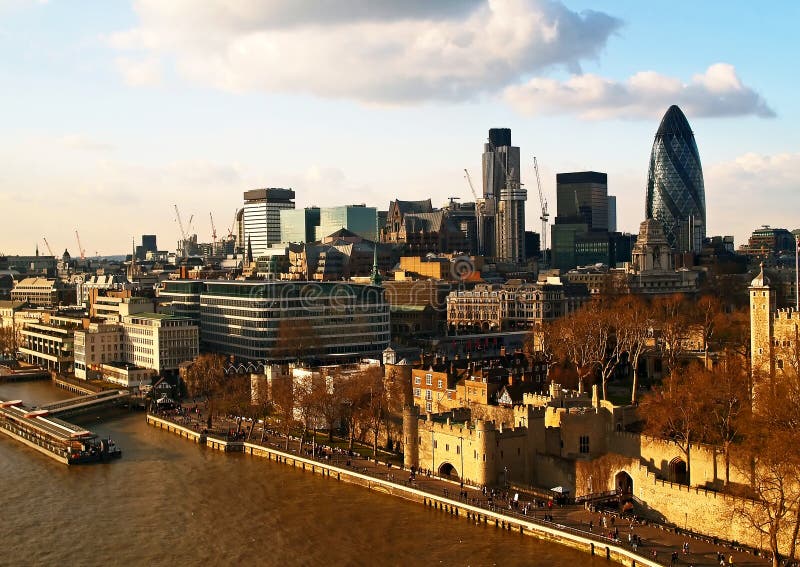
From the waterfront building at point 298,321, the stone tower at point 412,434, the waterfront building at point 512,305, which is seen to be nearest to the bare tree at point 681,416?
the stone tower at point 412,434

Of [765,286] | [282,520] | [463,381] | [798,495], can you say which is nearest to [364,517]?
[282,520]

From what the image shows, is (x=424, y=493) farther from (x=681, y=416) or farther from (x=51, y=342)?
(x=51, y=342)

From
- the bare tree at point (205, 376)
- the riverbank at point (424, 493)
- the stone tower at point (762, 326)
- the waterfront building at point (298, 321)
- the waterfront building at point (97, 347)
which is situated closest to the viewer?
the riverbank at point (424, 493)

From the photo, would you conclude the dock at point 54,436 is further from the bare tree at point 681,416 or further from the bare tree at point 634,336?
the bare tree at point 634,336

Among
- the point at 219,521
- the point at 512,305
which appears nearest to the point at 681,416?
the point at 219,521

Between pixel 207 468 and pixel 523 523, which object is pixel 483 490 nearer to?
pixel 523 523

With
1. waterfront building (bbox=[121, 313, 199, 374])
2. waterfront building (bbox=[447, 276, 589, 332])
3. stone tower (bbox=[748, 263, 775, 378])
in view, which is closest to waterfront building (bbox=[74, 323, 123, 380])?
waterfront building (bbox=[121, 313, 199, 374])
